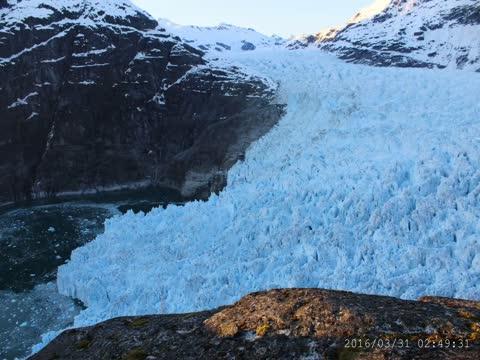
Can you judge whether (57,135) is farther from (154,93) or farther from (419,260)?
(419,260)

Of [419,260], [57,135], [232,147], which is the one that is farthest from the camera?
[57,135]

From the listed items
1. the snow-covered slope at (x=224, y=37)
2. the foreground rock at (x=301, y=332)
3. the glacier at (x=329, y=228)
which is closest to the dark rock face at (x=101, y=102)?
the glacier at (x=329, y=228)

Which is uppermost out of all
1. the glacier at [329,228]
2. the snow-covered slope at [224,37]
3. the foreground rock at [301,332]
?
the snow-covered slope at [224,37]

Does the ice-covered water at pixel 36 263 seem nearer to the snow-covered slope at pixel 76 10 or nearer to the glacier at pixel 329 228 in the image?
the glacier at pixel 329 228

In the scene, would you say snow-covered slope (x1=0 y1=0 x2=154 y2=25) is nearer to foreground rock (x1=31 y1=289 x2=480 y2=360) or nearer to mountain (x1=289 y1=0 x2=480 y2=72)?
mountain (x1=289 y1=0 x2=480 y2=72)

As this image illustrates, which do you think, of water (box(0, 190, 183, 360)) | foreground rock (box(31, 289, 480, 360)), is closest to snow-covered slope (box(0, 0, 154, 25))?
water (box(0, 190, 183, 360))

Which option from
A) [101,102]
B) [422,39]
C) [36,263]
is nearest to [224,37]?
[422,39]

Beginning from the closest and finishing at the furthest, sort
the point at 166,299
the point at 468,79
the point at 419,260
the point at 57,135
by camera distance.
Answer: the point at 419,260
the point at 166,299
the point at 468,79
the point at 57,135

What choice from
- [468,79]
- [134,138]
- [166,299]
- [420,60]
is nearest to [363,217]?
[166,299]
